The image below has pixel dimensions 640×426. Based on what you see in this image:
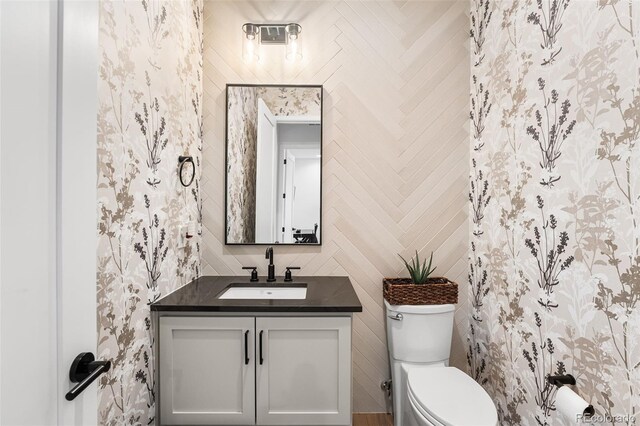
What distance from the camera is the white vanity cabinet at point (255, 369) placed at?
1.51 meters

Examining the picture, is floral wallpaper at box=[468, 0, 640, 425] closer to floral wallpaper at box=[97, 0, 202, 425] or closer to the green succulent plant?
the green succulent plant

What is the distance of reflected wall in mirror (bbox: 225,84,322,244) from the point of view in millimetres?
2129

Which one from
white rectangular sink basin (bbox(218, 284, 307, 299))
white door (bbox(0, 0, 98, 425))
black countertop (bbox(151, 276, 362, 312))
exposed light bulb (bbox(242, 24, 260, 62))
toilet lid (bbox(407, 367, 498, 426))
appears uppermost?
exposed light bulb (bbox(242, 24, 260, 62))

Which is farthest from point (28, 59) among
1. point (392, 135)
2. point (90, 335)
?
point (392, 135)

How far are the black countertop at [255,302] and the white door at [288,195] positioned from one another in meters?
0.41

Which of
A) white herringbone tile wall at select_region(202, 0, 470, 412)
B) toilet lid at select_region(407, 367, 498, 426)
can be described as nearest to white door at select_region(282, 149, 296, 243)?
white herringbone tile wall at select_region(202, 0, 470, 412)

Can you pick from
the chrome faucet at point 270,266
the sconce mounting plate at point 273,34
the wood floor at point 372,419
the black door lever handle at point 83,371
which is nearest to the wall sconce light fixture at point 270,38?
the sconce mounting plate at point 273,34

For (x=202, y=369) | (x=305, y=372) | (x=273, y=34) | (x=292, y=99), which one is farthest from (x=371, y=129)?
(x=202, y=369)

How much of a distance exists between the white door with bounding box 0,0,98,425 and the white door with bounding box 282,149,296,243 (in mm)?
1379

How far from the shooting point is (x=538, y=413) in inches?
55.2

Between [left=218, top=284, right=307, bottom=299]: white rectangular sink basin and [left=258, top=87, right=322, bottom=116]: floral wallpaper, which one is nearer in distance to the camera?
[left=218, top=284, right=307, bottom=299]: white rectangular sink basin

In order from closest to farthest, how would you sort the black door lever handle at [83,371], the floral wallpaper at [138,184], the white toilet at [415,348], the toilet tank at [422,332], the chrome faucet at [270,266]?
the black door lever handle at [83,371] < the floral wallpaper at [138,184] < the white toilet at [415,348] < the toilet tank at [422,332] < the chrome faucet at [270,266]

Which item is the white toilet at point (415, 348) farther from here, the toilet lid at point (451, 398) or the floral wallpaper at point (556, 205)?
the floral wallpaper at point (556, 205)

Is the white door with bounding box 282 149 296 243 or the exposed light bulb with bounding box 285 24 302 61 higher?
the exposed light bulb with bounding box 285 24 302 61
